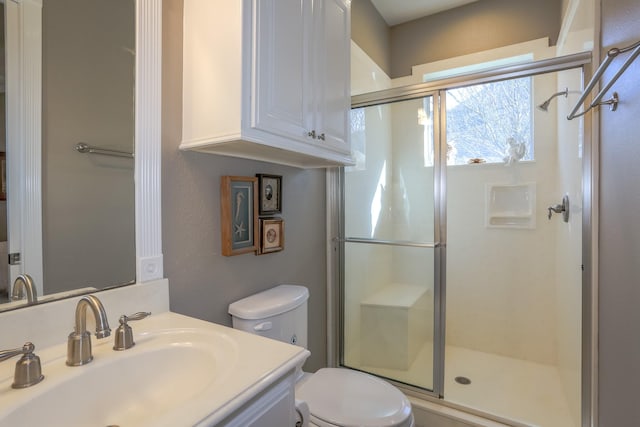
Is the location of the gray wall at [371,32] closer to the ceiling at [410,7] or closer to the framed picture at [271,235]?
the ceiling at [410,7]

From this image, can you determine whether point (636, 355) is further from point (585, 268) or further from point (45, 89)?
point (45, 89)

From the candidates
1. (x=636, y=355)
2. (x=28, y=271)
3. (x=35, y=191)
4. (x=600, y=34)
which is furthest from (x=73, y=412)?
(x=600, y=34)

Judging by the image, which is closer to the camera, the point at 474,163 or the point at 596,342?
the point at 596,342

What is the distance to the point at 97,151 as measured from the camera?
973 mm

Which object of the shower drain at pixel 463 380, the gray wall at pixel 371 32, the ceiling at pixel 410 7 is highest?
the ceiling at pixel 410 7

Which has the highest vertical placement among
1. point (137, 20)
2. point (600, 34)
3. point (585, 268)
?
point (600, 34)

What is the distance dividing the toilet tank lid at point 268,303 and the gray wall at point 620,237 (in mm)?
1156

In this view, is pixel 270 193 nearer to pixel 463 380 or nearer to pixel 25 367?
pixel 25 367

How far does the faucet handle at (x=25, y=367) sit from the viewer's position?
637 millimetres

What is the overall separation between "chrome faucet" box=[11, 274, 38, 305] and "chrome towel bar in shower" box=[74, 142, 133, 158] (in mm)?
370

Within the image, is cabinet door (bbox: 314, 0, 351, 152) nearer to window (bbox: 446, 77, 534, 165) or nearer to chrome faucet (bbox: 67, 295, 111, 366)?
chrome faucet (bbox: 67, 295, 111, 366)

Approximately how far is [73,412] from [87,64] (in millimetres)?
926

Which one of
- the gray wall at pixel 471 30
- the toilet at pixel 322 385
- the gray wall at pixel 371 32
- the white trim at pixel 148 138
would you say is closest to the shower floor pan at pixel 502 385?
the toilet at pixel 322 385

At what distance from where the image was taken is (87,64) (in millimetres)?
958
